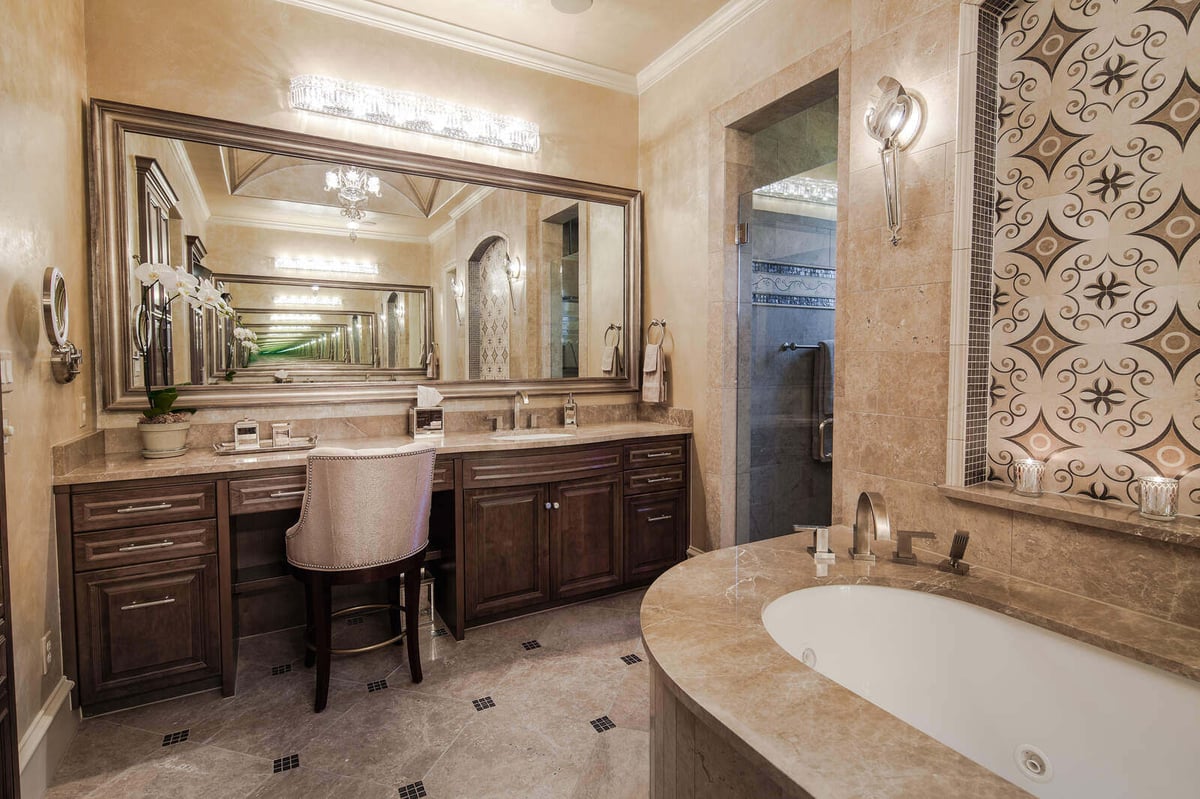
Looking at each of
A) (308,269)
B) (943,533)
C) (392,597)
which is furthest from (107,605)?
(943,533)

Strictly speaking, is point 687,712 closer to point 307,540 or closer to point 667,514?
point 307,540

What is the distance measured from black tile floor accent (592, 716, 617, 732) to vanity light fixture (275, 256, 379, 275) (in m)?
2.27

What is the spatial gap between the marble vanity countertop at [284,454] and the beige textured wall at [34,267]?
154 mm

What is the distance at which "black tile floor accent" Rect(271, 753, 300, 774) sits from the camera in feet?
6.01

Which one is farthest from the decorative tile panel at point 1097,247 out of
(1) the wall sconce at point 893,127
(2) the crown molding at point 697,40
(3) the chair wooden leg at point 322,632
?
(3) the chair wooden leg at point 322,632

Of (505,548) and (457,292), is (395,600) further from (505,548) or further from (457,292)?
(457,292)

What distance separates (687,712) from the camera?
1139 mm

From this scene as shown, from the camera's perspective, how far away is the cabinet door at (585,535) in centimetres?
289

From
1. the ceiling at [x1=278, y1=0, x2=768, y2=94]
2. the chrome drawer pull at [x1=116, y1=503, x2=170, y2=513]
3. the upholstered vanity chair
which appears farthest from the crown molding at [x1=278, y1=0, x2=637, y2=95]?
the chrome drawer pull at [x1=116, y1=503, x2=170, y2=513]

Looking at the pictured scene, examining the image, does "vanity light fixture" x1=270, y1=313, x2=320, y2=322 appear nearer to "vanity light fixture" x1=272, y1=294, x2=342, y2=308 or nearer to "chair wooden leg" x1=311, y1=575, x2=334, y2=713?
"vanity light fixture" x1=272, y1=294, x2=342, y2=308

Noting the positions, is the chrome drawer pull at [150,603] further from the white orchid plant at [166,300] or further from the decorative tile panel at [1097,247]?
the decorative tile panel at [1097,247]

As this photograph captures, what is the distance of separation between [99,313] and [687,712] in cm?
267

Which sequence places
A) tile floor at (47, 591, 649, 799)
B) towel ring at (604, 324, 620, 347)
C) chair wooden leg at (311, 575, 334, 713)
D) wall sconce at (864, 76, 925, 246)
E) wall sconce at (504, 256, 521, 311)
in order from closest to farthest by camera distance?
1. tile floor at (47, 591, 649, 799)
2. wall sconce at (864, 76, 925, 246)
3. chair wooden leg at (311, 575, 334, 713)
4. wall sconce at (504, 256, 521, 311)
5. towel ring at (604, 324, 620, 347)

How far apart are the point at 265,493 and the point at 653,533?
6.13ft
